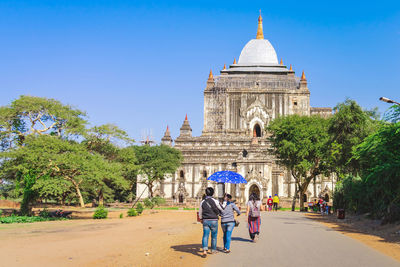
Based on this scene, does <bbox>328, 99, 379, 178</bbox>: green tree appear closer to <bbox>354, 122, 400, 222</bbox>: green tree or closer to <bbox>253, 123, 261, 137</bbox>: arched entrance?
<bbox>354, 122, 400, 222</bbox>: green tree

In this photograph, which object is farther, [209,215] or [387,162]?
[387,162]

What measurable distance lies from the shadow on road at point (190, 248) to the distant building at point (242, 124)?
42380mm

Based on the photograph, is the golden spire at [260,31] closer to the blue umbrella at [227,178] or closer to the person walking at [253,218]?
the blue umbrella at [227,178]

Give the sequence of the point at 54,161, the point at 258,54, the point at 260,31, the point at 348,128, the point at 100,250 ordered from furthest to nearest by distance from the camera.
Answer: the point at 260,31
the point at 258,54
the point at 348,128
the point at 54,161
the point at 100,250

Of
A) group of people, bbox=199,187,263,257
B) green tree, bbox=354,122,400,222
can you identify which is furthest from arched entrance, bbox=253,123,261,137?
group of people, bbox=199,187,263,257

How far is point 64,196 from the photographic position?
56.9 meters

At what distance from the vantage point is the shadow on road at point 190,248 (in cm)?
1309

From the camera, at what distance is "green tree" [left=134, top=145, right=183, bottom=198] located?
5684 centimetres

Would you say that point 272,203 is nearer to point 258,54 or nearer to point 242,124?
point 242,124

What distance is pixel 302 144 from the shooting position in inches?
1636

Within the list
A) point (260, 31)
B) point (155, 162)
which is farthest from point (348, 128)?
point (260, 31)

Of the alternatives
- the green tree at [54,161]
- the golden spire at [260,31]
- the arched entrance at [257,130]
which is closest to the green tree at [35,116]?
the green tree at [54,161]

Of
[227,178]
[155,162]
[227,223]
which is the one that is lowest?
[227,223]

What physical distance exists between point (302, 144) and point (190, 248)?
96.6 ft
